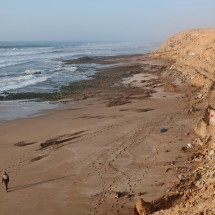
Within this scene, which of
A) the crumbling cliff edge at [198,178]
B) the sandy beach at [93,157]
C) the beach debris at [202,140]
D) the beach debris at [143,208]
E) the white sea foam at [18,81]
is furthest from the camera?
the white sea foam at [18,81]

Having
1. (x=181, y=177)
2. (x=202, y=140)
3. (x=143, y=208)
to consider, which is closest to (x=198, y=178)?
(x=181, y=177)

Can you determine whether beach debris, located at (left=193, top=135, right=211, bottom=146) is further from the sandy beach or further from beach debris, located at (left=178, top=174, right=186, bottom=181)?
beach debris, located at (left=178, top=174, right=186, bottom=181)

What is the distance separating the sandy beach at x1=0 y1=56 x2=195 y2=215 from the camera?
13.1m

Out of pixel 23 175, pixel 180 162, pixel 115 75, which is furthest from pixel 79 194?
pixel 115 75

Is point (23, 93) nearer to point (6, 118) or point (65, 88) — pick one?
point (65, 88)

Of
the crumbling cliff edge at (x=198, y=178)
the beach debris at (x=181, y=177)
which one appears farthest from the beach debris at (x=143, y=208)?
the beach debris at (x=181, y=177)

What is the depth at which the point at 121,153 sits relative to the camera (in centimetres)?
1727

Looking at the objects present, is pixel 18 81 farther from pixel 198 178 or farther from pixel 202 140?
pixel 198 178

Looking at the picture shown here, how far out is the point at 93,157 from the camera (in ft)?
55.9

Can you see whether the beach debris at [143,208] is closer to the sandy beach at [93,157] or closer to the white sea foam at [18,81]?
the sandy beach at [93,157]

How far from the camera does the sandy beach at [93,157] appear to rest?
13.1 metres

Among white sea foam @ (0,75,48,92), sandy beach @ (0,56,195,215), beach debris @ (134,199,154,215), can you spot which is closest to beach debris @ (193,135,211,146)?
sandy beach @ (0,56,195,215)

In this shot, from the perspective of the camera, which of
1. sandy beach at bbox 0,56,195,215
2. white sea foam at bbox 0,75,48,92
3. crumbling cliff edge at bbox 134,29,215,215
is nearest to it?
crumbling cliff edge at bbox 134,29,215,215

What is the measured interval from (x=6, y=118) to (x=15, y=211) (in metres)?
14.9
